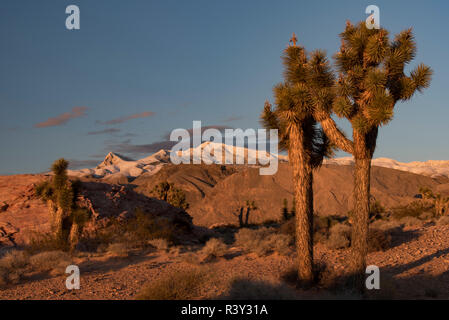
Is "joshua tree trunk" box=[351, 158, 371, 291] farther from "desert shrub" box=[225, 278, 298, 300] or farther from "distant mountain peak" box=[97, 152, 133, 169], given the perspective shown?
"distant mountain peak" box=[97, 152, 133, 169]

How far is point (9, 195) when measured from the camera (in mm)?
17781

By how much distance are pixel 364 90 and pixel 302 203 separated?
321 centimetres

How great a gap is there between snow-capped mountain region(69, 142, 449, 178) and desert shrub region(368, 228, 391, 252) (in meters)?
68.0

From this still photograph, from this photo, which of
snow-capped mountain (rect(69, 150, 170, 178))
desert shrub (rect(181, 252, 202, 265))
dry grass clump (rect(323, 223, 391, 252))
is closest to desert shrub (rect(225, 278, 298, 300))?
desert shrub (rect(181, 252, 202, 265))

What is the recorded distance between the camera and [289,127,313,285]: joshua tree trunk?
925 cm

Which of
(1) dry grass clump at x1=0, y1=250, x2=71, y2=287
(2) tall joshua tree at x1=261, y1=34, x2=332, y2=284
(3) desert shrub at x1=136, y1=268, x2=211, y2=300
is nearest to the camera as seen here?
(3) desert shrub at x1=136, y1=268, x2=211, y2=300

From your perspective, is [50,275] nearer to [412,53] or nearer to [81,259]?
[81,259]

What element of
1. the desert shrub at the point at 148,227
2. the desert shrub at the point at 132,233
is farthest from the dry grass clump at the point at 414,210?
the desert shrub at the point at 132,233

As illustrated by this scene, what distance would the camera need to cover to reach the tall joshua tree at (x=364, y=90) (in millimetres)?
8148

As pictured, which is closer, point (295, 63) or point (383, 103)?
point (383, 103)

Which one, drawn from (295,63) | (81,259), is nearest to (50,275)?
(81,259)

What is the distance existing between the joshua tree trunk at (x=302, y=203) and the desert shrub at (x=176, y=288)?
9.16ft

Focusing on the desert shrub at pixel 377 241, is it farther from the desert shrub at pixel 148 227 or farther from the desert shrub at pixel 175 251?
the desert shrub at pixel 148 227
